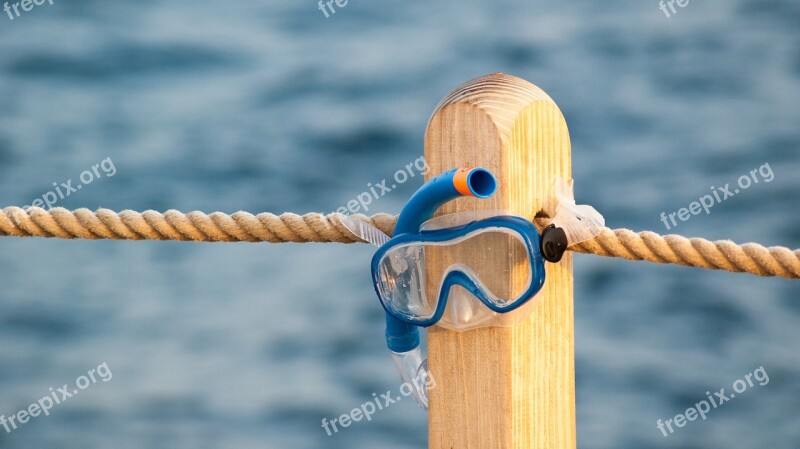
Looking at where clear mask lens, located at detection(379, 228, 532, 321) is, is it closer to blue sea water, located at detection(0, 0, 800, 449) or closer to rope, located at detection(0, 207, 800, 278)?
rope, located at detection(0, 207, 800, 278)

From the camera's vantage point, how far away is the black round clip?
3.48 ft

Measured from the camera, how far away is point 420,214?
1121 millimetres

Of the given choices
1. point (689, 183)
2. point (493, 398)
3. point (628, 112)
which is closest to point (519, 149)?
point (493, 398)

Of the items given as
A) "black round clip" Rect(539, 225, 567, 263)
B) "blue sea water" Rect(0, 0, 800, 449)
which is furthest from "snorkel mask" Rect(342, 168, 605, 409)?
"blue sea water" Rect(0, 0, 800, 449)

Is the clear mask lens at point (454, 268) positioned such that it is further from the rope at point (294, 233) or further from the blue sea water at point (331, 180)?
the blue sea water at point (331, 180)

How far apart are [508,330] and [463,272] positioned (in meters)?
0.08

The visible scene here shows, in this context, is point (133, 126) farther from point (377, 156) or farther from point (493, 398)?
point (493, 398)

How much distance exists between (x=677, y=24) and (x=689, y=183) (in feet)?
4.45

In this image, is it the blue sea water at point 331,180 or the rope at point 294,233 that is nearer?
the rope at point 294,233

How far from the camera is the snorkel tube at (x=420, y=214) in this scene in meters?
1.03

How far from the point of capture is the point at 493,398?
1098 mm

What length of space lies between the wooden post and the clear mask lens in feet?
0.07

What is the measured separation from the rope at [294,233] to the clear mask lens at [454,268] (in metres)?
→ 0.06

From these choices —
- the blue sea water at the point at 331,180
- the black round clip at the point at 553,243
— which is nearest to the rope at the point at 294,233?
the black round clip at the point at 553,243
